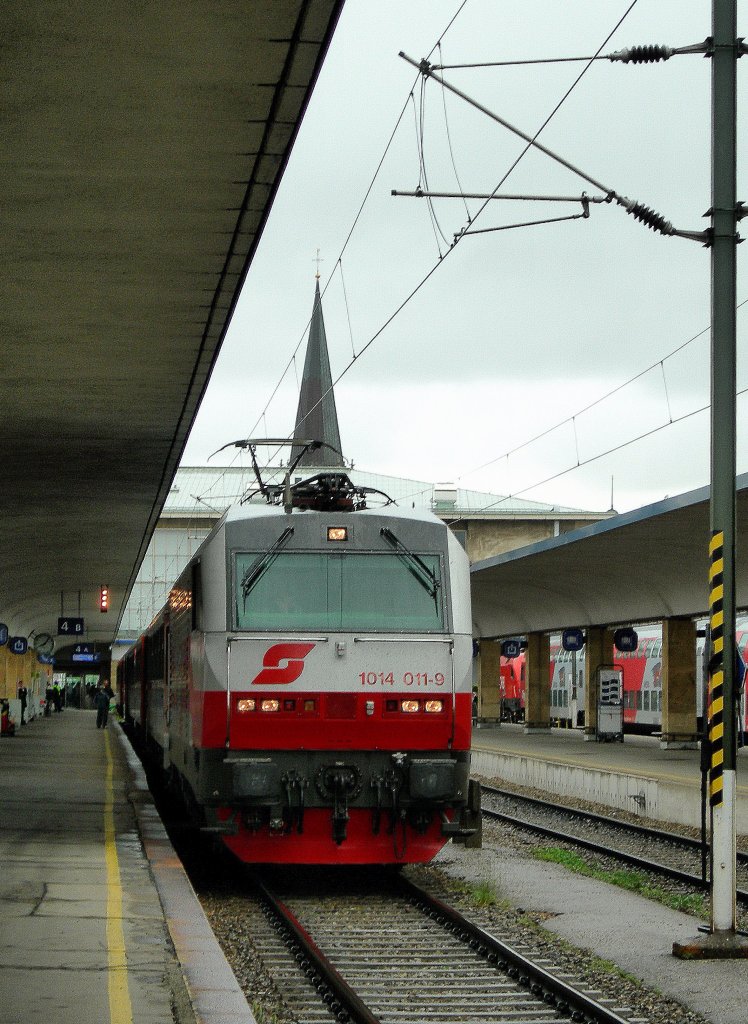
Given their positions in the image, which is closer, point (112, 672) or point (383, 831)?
point (383, 831)

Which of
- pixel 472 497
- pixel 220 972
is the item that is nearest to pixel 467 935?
pixel 220 972

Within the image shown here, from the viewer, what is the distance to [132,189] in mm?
8812

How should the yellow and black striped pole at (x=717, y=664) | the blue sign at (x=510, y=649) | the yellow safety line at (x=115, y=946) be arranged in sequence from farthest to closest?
the blue sign at (x=510, y=649), the yellow and black striped pole at (x=717, y=664), the yellow safety line at (x=115, y=946)

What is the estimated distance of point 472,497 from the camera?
240 ft

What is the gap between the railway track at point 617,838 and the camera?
1422 centimetres

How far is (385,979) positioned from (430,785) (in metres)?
2.83

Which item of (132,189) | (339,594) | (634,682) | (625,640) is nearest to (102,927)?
(339,594)

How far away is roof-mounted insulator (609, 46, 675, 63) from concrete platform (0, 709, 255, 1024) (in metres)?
6.71

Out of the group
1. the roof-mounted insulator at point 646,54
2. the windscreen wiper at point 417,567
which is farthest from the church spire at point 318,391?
the roof-mounted insulator at point 646,54

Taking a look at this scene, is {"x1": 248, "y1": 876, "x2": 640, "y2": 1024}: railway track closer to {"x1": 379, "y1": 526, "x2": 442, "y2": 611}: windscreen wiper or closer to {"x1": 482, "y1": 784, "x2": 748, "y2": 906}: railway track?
{"x1": 379, "y1": 526, "x2": 442, "y2": 611}: windscreen wiper

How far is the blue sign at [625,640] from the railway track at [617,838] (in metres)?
15.3

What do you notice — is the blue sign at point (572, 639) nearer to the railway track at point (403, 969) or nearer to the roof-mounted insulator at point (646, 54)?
the railway track at point (403, 969)

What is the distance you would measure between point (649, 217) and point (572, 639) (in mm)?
30312

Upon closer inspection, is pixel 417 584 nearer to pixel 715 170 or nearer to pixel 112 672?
pixel 715 170
